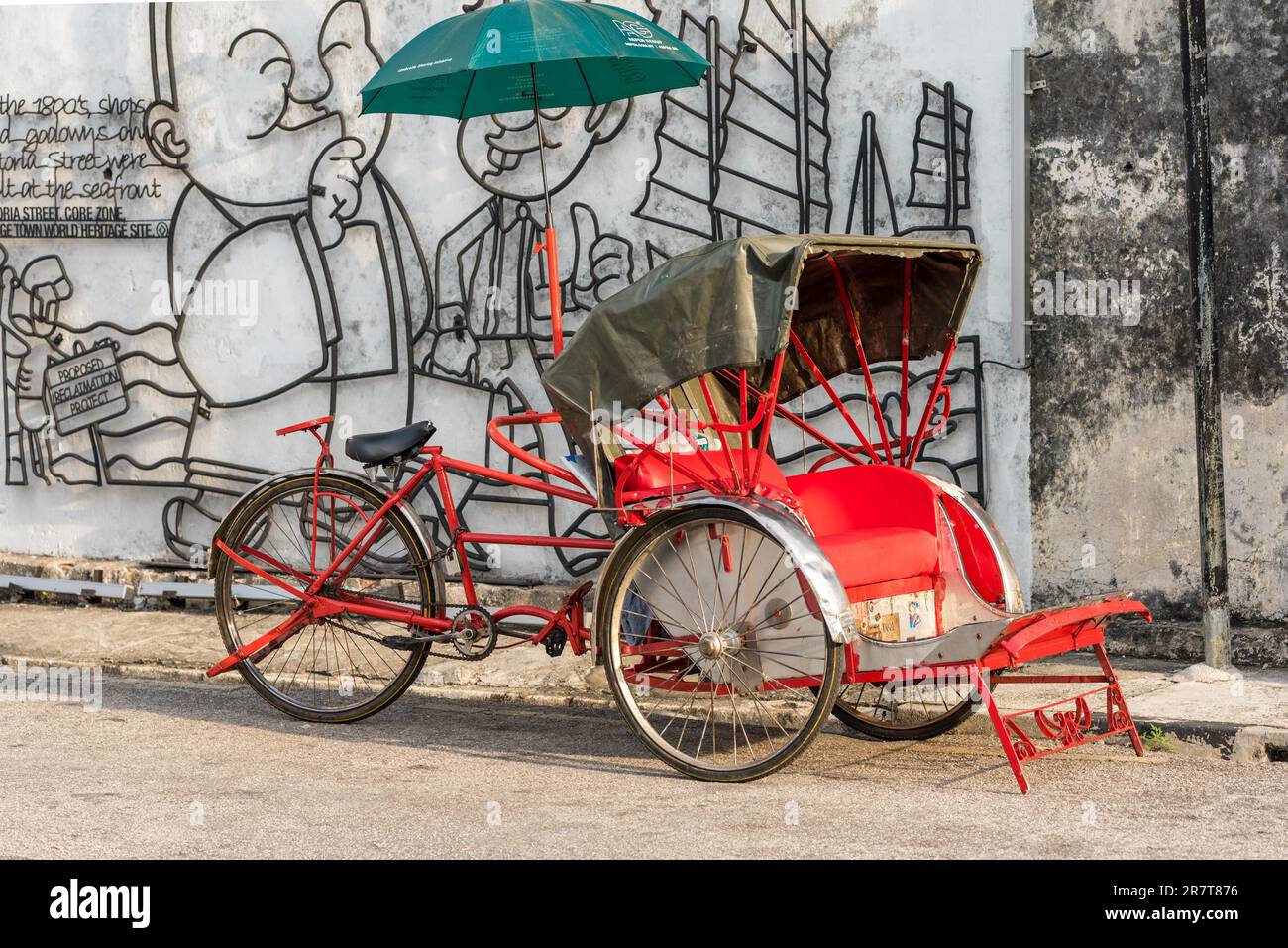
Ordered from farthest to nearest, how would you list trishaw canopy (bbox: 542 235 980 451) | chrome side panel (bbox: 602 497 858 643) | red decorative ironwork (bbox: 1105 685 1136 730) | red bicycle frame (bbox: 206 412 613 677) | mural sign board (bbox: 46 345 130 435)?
mural sign board (bbox: 46 345 130 435)
red bicycle frame (bbox: 206 412 613 677)
red decorative ironwork (bbox: 1105 685 1136 730)
trishaw canopy (bbox: 542 235 980 451)
chrome side panel (bbox: 602 497 858 643)

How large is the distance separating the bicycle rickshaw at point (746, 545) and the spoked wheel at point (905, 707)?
10 mm

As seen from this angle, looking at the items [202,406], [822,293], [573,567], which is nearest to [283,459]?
[202,406]

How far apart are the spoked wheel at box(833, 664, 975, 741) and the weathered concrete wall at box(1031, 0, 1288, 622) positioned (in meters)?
1.68

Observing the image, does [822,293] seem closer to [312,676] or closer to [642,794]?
[642,794]

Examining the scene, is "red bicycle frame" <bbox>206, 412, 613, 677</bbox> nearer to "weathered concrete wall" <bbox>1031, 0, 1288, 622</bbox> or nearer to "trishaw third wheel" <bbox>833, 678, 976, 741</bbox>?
"trishaw third wheel" <bbox>833, 678, 976, 741</bbox>

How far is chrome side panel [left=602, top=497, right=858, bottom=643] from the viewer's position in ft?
16.8

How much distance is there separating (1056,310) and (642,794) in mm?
3565

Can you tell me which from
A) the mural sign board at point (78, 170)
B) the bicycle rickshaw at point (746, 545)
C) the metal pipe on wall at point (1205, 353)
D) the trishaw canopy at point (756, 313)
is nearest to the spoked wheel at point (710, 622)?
the bicycle rickshaw at point (746, 545)

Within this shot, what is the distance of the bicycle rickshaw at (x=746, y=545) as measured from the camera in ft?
17.5

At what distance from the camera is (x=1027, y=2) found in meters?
7.54

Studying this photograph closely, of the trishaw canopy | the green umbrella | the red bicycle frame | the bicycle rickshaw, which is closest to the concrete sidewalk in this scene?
the bicycle rickshaw

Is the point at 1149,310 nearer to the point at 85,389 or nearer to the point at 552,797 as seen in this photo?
the point at 552,797

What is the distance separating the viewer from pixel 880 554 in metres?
5.56

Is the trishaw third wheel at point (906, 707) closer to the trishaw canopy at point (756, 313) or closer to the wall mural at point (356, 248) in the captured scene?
the trishaw canopy at point (756, 313)
